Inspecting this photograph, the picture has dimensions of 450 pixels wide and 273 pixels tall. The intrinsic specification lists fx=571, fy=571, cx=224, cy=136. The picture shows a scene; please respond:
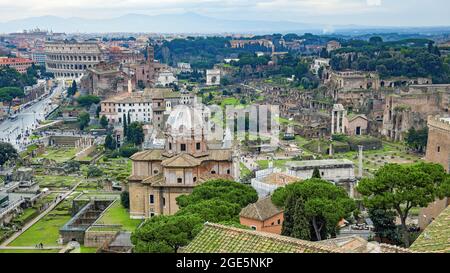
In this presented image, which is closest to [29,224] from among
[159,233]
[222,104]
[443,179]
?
[159,233]

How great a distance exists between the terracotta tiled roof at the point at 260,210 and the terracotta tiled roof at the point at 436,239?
7.59 meters

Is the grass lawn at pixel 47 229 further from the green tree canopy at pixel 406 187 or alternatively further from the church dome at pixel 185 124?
the green tree canopy at pixel 406 187

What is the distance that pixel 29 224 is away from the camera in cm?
2348

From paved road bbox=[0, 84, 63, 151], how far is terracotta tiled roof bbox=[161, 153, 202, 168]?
20.7 meters

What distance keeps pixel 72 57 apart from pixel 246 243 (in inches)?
2968

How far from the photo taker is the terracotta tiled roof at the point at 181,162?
21594 mm

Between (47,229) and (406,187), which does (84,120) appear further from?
(406,187)

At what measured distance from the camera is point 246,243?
283 inches

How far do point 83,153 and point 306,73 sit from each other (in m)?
36.5

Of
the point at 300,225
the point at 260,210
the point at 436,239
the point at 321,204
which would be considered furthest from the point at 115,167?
the point at 436,239

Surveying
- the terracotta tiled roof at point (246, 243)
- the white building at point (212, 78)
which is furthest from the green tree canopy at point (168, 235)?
the white building at point (212, 78)

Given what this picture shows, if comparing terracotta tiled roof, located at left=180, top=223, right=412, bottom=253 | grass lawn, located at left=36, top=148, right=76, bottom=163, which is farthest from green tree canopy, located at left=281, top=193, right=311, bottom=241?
grass lawn, located at left=36, top=148, right=76, bottom=163
